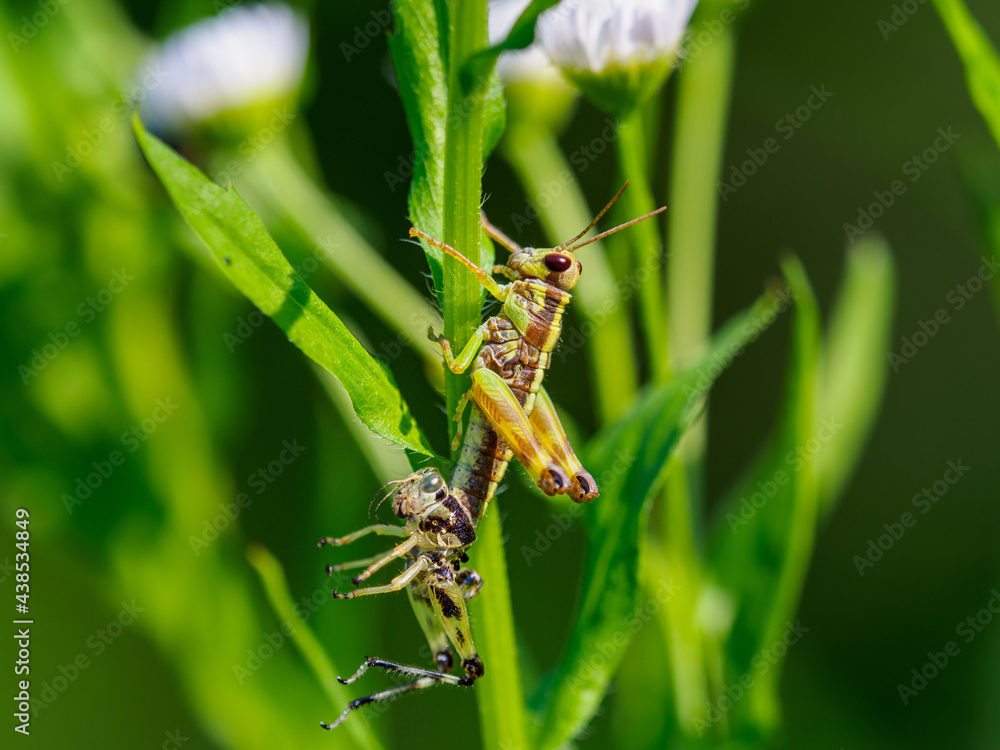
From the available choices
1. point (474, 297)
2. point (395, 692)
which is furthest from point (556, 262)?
point (395, 692)

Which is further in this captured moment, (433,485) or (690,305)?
(690,305)

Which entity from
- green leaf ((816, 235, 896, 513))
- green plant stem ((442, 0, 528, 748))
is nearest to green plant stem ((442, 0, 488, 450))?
green plant stem ((442, 0, 528, 748))

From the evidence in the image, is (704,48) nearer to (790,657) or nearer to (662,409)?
(662,409)

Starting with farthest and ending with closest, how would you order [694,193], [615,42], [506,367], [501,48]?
[694,193] < [615,42] < [506,367] < [501,48]

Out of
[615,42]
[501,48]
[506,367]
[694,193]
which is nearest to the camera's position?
[501,48]

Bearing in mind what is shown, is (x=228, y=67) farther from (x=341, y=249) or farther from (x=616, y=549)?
(x=616, y=549)

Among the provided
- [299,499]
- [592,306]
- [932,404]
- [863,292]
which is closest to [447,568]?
[592,306]
